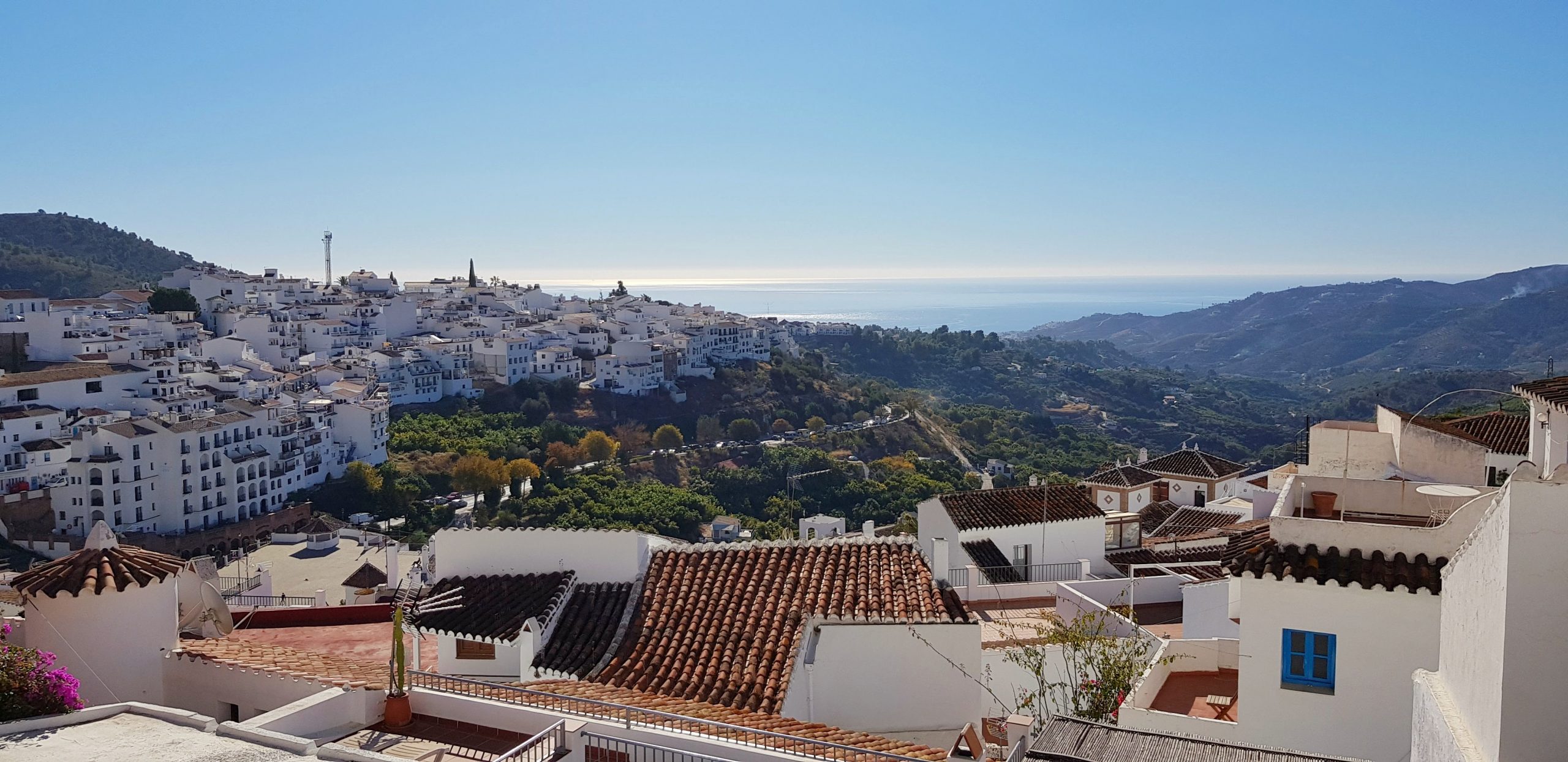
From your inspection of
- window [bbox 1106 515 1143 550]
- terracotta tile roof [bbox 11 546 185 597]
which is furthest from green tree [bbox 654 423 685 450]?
terracotta tile roof [bbox 11 546 185 597]

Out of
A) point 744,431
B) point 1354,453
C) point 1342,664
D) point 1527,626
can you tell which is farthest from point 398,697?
point 744,431

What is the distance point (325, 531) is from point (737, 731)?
46237mm

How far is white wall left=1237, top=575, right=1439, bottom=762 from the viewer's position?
627 cm

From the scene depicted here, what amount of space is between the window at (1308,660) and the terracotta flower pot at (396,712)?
17.8ft

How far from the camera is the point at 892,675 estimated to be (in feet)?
29.5

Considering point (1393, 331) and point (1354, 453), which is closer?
point (1354, 453)

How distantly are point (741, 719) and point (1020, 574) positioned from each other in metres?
7.90

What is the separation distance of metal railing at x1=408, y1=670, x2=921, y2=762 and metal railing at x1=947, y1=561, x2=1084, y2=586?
7.11m

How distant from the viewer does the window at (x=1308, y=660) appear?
21.3 ft

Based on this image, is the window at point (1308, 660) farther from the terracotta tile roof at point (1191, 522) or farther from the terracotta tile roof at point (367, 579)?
the terracotta tile roof at point (1191, 522)

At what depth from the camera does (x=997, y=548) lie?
1427 cm

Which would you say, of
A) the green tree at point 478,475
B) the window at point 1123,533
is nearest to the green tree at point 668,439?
the green tree at point 478,475

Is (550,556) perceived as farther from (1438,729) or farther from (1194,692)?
(1438,729)

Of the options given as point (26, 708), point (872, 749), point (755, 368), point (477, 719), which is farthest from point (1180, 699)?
point (755, 368)
